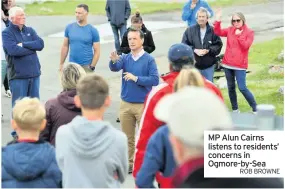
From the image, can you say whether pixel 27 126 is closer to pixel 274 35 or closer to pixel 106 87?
pixel 106 87

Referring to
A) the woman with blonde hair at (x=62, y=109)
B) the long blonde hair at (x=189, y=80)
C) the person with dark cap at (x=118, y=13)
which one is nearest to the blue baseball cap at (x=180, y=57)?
the woman with blonde hair at (x=62, y=109)

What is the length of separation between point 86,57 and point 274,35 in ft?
29.7

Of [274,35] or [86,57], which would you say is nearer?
[86,57]

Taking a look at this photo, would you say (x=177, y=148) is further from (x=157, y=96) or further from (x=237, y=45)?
(x=237, y=45)

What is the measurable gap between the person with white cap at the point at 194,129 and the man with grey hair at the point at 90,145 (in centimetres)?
56

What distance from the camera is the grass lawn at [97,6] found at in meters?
22.9

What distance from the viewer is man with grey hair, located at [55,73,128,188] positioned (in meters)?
4.53

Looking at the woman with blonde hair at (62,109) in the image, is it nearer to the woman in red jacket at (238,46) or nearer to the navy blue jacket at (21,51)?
the navy blue jacket at (21,51)

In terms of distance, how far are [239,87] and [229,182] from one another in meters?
6.49

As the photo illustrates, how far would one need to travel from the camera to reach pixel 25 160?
4.61 metres

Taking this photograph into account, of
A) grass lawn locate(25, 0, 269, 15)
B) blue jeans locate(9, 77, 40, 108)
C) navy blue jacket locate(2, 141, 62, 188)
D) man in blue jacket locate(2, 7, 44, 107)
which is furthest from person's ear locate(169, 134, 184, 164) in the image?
grass lawn locate(25, 0, 269, 15)

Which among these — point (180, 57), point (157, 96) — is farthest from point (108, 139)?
point (180, 57)

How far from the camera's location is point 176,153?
13.4 feet

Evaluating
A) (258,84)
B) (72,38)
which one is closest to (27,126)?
(72,38)
